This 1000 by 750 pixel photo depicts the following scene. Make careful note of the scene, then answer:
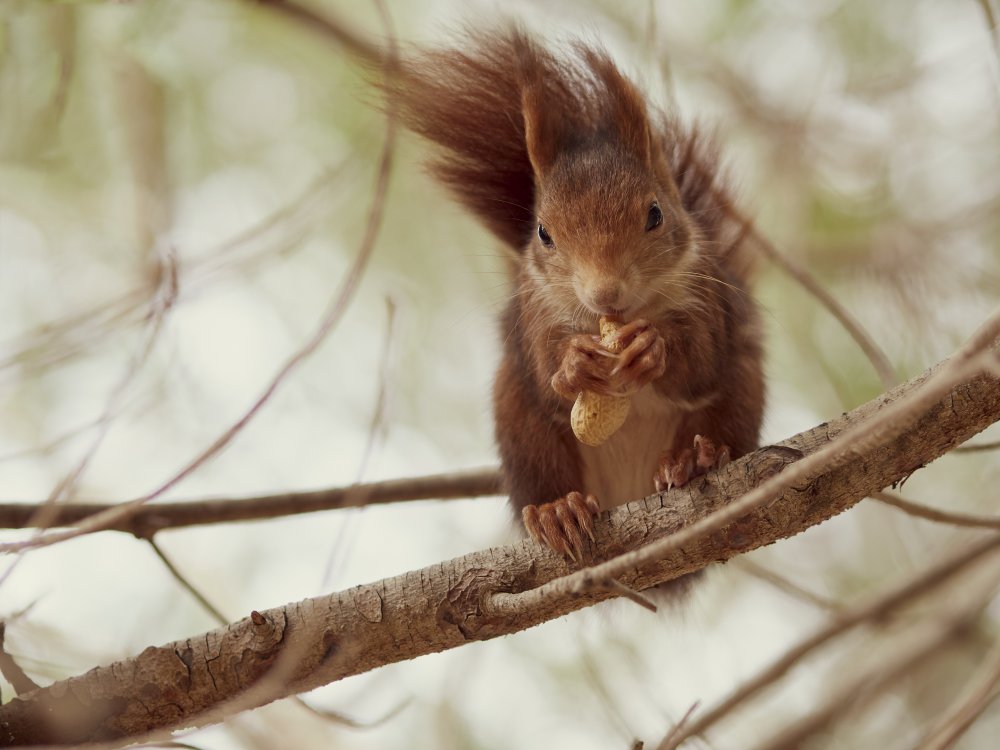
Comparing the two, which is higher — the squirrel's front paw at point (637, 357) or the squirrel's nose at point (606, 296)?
the squirrel's nose at point (606, 296)

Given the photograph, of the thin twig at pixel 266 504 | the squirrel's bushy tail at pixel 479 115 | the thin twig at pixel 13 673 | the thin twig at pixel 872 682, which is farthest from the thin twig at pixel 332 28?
the thin twig at pixel 872 682

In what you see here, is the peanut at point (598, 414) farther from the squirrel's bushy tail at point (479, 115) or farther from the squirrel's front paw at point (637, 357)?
the squirrel's bushy tail at point (479, 115)

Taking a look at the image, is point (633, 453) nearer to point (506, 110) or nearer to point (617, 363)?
point (617, 363)

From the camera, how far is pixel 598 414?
205 cm

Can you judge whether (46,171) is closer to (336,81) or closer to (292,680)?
(336,81)

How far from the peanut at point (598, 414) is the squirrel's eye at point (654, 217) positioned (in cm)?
31

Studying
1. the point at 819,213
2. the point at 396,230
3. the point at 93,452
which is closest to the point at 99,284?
the point at 396,230

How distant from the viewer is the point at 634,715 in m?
3.04

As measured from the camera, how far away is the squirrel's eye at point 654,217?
229 centimetres

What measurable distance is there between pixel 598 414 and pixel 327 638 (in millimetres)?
639

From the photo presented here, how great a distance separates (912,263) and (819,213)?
0.57 m

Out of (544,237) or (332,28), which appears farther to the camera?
(332,28)

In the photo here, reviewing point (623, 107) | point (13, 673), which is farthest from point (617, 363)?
point (13, 673)

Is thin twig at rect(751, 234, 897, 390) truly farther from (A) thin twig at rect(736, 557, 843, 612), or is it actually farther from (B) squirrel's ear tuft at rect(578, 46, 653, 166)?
(A) thin twig at rect(736, 557, 843, 612)
